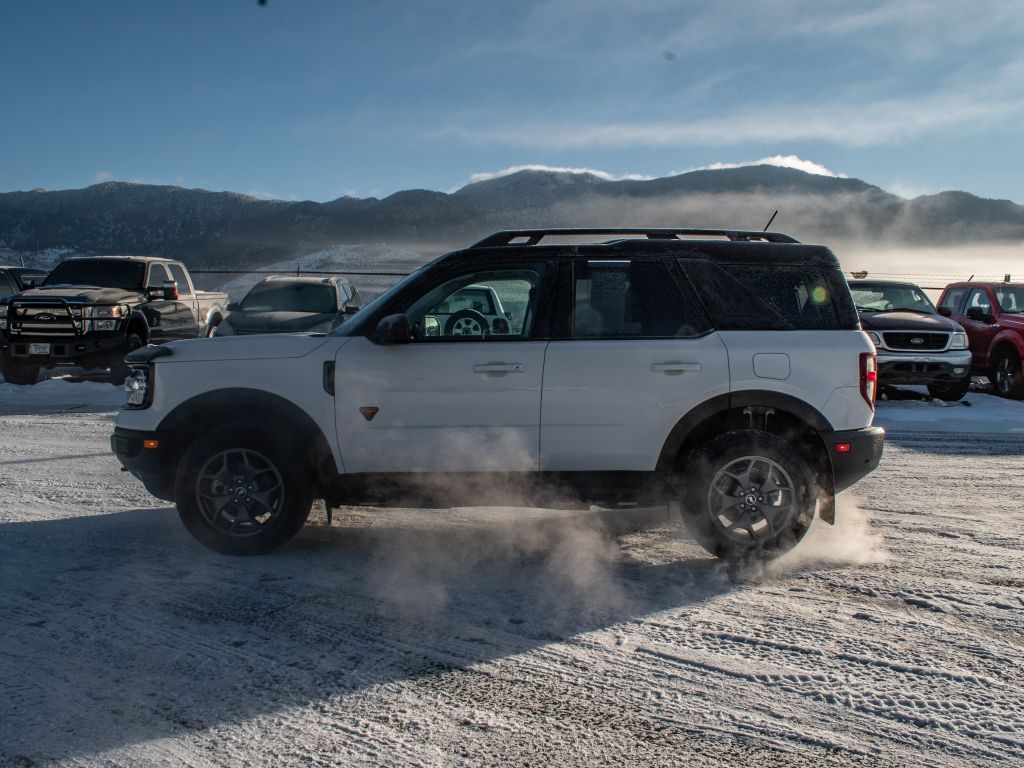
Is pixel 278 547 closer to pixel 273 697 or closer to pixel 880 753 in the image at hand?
pixel 273 697

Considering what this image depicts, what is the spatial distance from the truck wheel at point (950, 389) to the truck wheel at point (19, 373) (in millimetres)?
14103

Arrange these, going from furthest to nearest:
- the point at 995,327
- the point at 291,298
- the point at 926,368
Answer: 1. the point at 995,327
2. the point at 291,298
3. the point at 926,368

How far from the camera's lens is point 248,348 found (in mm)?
5254

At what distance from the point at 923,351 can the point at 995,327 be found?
2454 mm

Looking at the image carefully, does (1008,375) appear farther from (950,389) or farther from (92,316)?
(92,316)

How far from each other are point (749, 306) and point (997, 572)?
6.53 feet

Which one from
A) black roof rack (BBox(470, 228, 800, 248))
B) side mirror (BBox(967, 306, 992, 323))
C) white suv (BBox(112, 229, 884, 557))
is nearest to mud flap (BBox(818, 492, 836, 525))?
white suv (BBox(112, 229, 884, 557))

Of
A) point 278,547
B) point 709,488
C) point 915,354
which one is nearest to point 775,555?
point 709,488

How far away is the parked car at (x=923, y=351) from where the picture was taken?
1329 cm

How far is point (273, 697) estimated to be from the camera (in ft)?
11.2

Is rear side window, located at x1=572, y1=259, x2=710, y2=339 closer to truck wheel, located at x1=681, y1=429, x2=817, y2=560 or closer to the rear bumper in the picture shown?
truck wheel, located at x1=681, y1=429, x2=817, y2=560

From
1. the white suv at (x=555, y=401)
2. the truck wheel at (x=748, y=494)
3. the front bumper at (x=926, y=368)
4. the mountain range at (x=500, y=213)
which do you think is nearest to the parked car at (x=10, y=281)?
the white suv at (x=555, y=401)

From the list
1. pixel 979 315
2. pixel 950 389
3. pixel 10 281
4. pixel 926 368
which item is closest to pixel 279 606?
pixel 926 368

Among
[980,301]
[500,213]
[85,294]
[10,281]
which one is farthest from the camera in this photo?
[500,213]
